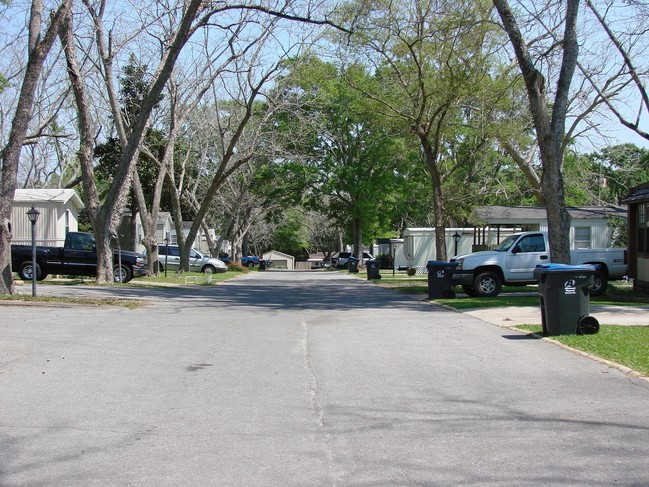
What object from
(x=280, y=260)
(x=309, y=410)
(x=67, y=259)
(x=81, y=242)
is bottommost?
(x=309, y=410)

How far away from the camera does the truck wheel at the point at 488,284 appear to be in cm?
2092

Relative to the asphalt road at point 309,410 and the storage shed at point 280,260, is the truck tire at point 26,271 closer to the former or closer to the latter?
the asphalt road at point 309,410

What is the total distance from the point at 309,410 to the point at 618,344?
5.75 m

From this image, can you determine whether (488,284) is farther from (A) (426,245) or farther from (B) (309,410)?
(A) (426,245)

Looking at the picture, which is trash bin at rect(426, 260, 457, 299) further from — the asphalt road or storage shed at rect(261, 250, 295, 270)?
storage shed at rect(261, 250, 295, 270)

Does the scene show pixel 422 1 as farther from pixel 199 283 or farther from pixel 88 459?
pixel 88 459

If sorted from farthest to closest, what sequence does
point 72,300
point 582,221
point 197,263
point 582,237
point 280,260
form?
point 280,260
point 197,263
point 582,237
point 582,221
point 72,300

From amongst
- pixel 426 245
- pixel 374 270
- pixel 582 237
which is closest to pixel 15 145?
pixel 374 270

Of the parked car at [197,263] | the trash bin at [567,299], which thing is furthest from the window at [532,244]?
the parked car at [197,263]

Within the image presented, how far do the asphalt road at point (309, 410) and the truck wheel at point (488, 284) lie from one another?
27.7ft

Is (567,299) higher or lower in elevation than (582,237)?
lower

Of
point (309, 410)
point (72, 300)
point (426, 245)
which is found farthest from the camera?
point (426, 245)

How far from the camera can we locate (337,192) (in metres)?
52.1

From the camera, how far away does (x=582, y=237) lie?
35844 mm
